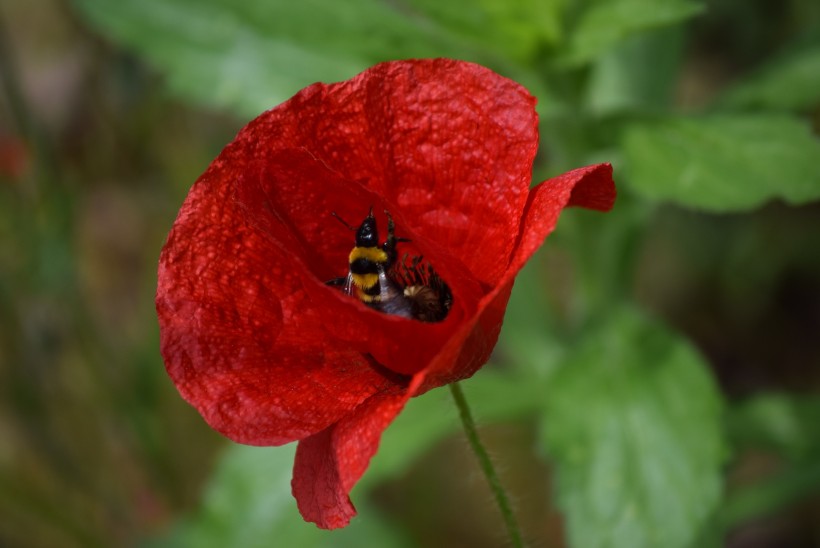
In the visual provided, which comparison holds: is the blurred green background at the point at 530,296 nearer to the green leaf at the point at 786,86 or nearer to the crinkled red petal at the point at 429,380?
the green leaf at the point at 786,86

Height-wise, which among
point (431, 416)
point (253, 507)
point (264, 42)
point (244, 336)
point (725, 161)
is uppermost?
point (264, 42)

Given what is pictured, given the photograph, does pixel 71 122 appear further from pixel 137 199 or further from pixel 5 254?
pixel 5 254

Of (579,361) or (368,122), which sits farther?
(579,361)

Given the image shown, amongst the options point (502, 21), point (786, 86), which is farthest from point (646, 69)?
point (502, 21)

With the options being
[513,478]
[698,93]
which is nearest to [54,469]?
[513,478]

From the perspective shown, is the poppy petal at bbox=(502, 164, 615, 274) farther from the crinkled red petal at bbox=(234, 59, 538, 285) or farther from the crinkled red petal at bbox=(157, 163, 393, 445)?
the crinkled red petal at bbox=(157, 163, 393, 445)

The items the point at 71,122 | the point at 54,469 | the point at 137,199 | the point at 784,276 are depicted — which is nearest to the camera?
the point at 54,469

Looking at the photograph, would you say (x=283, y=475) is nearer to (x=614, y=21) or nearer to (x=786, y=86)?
(x=614, y=21)
